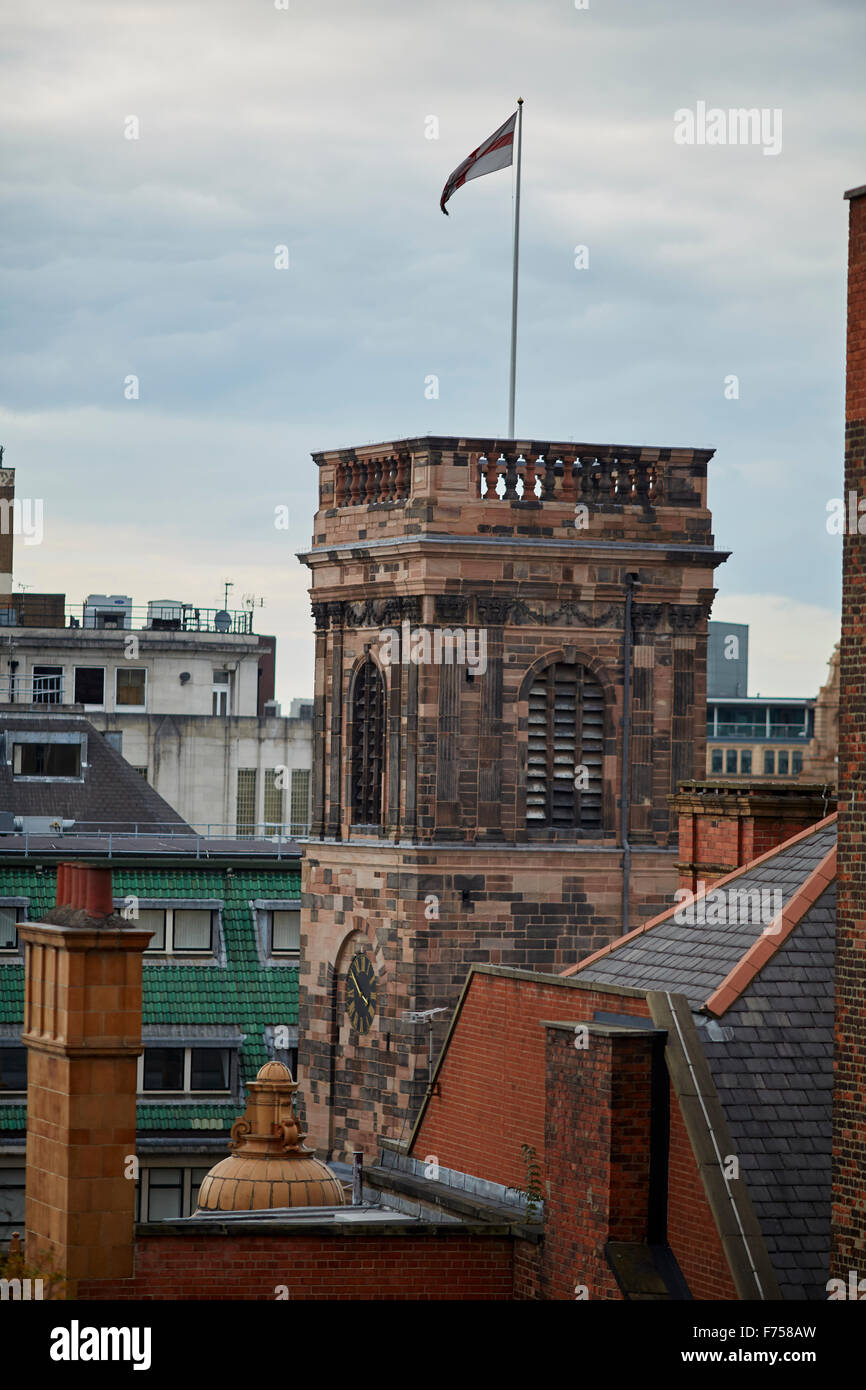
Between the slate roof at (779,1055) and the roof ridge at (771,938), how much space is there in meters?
0.05

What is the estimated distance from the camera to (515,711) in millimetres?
58062

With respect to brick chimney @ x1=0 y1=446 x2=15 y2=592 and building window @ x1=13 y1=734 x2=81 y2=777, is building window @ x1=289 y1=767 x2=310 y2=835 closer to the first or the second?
brick chimney @ x1=0 y1=446 x2=15 y2=592

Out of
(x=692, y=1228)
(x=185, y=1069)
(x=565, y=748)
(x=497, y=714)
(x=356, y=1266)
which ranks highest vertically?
(x=497, y=714)

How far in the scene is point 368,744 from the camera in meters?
60.9

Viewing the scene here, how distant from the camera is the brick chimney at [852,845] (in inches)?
1128

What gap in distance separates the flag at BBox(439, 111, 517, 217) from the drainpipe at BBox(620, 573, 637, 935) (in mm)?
10138

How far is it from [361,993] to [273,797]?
78.5m

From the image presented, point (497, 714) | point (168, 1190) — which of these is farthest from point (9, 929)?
point (497, 714)

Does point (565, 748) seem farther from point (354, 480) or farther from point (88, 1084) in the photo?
point (88, 1084)

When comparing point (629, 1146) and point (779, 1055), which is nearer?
point (629, 1146)

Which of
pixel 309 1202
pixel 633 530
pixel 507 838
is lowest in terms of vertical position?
pixel 309 1202
